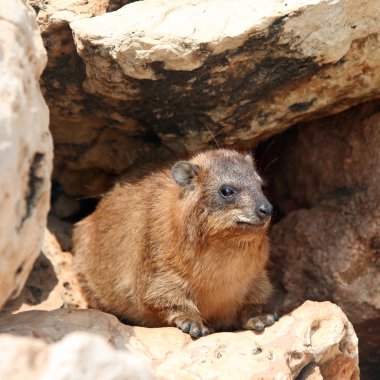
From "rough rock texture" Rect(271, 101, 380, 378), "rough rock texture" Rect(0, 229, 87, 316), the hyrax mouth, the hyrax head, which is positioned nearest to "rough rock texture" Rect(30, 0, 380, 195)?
the hyrax head

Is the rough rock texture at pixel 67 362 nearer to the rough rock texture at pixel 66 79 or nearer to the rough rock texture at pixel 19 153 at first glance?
the rough rock texture at pixel 19 153

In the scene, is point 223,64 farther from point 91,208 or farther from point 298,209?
point 91,208

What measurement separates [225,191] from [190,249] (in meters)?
0.57

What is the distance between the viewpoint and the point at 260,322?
18.3 feet

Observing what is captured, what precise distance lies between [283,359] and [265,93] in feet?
7.10

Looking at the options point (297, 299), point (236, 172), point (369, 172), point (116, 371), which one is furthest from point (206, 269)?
point (116, 371)

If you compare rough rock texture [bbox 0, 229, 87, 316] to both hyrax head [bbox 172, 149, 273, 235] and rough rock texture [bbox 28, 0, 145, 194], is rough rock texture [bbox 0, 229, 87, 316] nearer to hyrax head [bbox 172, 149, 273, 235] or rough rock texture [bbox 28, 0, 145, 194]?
rough rock texture [bbox 28, 0, 145, 194]

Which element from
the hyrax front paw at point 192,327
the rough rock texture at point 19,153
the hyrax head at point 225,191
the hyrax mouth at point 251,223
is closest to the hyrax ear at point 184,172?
the hyrax head at point 225,191

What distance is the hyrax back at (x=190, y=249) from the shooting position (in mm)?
5512

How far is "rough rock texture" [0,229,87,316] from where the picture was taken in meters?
6.07

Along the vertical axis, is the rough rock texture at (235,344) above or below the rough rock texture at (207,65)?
below

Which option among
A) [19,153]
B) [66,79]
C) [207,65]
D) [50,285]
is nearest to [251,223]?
[207,65]

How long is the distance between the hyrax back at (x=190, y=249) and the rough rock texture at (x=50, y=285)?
9.9 inches

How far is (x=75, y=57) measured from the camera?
5.74m
